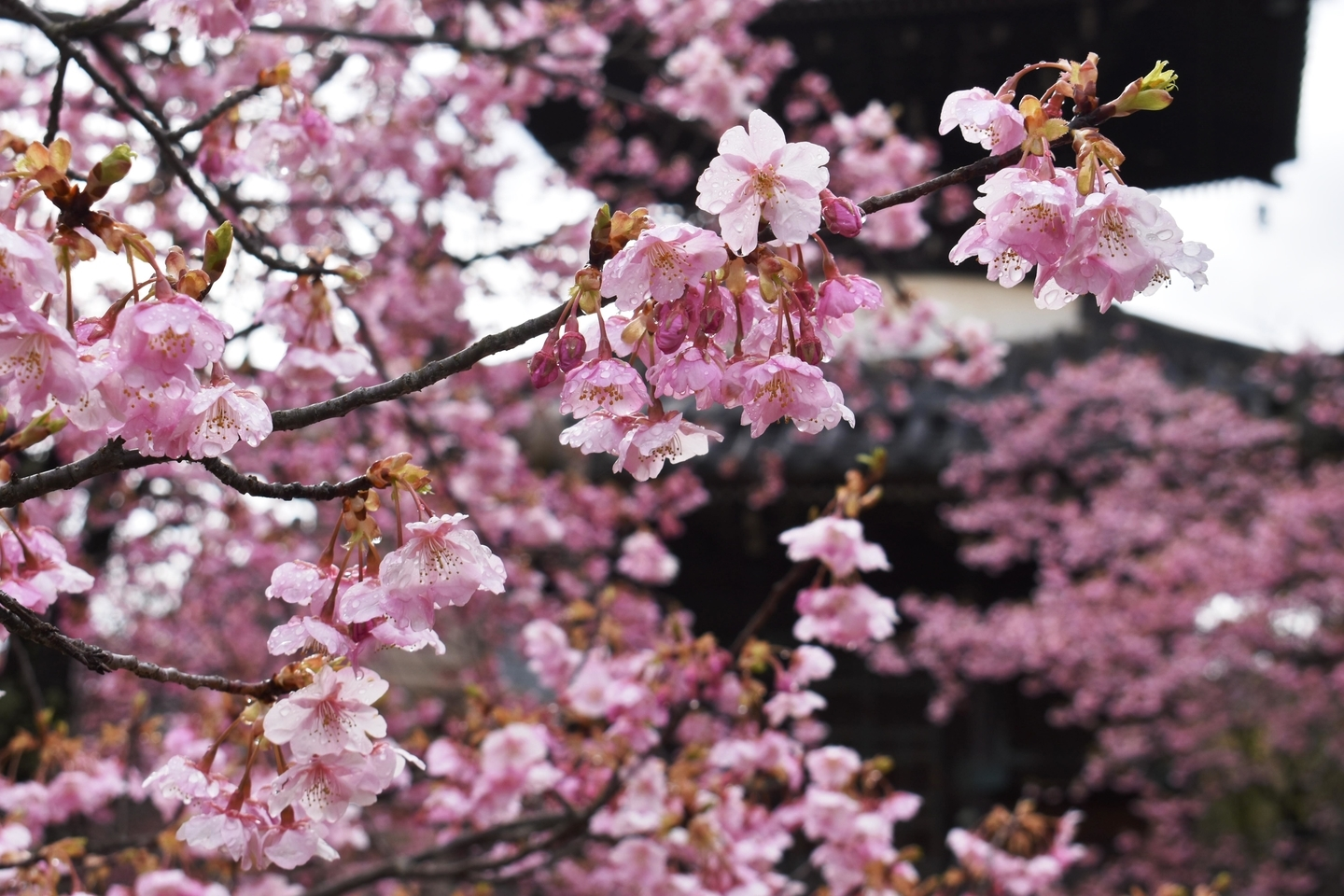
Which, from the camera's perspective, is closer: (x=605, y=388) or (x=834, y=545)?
(x=605, y=388)

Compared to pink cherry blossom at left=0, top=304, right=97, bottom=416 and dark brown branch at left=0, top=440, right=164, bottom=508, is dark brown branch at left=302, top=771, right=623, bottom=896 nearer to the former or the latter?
dark brown branch at left=0, top=440, right=164, bottom=508

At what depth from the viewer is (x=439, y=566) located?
1.42m

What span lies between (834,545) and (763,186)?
1684 millimetres

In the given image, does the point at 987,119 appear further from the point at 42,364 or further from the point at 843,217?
the point at 42,364

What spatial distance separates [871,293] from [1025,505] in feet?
25.3

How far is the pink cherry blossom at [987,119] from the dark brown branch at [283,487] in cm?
81

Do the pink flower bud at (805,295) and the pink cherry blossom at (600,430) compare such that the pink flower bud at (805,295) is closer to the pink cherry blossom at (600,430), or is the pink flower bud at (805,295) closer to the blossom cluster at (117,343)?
the pink cherry blossom at (600,430)

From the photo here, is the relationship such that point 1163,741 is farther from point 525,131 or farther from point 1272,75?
point 525,131

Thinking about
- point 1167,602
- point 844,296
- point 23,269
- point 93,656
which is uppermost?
point 1167,602

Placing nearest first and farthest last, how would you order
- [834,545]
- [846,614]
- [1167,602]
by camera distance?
[834,545] < [846,614] < [1167,602]

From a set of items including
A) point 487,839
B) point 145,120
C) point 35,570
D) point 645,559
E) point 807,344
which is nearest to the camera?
point 807,344

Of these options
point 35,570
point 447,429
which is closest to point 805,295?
point 35,570

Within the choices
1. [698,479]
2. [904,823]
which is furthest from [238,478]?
[904,823]

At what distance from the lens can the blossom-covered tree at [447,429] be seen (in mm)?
1344
